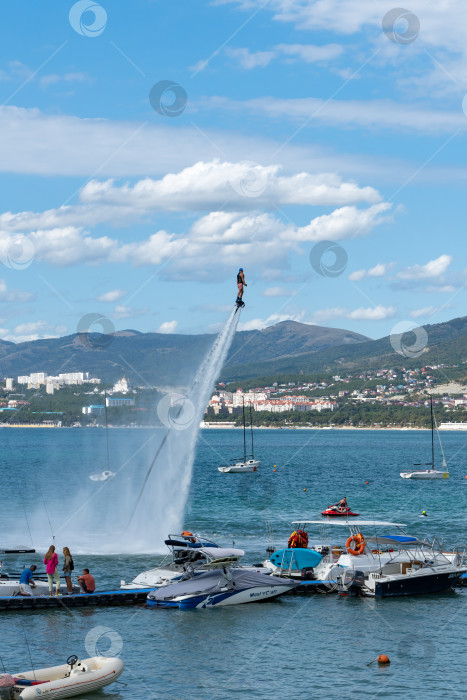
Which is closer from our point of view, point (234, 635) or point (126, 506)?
point (234, 635)

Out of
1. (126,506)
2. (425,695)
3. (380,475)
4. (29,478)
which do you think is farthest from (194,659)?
(380,475)

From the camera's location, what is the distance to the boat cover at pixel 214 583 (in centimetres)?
3825

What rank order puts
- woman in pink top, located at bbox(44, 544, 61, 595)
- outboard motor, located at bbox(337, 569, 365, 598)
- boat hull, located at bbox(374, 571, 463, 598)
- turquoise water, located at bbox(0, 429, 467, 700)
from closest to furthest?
turquoise water, located at bbox(0, 429, 467, 700) → woman in pink top, located at bbox(44, 544, 61, 595) → boat hull, located at bbox(374, 571, 463, 598) → outboard motor, located at bbox(337, 569, 365, 598)

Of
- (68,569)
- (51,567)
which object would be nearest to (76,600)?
(68,569)

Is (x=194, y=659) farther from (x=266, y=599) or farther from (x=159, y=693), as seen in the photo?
(x=266, y=599)

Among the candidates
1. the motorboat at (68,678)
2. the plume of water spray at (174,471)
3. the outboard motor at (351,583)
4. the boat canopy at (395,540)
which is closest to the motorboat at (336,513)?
the plume of water spray at (174,471)

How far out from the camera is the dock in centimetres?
3744

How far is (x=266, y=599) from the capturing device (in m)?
39.8

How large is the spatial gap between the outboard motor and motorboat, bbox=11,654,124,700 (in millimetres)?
15308

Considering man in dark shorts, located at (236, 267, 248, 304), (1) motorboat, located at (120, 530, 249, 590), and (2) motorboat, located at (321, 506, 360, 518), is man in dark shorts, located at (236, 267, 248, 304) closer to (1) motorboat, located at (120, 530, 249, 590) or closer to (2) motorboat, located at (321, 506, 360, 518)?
(1) motorboat, located at (120, 530, 249, 590)

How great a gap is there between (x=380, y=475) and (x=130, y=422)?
8396 centimetres

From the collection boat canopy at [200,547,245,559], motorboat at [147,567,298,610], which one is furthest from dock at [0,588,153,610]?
boat canopy at [200,547,245,559]

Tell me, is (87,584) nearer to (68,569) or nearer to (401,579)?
(68,569)

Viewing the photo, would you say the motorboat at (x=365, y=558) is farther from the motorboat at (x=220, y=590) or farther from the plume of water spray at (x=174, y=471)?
the plume of water spray at (x=174, y=471)
